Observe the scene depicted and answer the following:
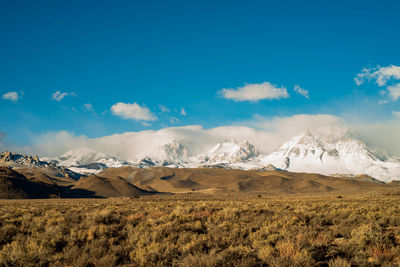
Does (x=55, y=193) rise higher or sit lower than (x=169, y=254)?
lower

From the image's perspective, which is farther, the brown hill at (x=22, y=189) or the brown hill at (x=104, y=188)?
the brown hill at (x=104, y=188)

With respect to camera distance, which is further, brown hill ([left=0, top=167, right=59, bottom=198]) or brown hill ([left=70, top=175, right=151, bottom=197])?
brown hill ([left=70, top=175, right=151, bottom=197])

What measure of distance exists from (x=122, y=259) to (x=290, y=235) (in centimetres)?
661

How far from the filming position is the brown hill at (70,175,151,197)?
142 metres

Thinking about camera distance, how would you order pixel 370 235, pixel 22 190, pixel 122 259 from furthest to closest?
pixel 22 190
pixel 370 235
pixel 122 259

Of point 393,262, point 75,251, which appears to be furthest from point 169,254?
point 393,262

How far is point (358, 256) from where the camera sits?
9109mm

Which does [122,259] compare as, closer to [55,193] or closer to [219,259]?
[219,259]

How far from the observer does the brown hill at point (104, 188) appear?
142125 millimetres

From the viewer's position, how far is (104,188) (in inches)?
6073

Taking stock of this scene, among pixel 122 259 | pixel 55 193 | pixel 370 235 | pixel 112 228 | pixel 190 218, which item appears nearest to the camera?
pixel 122 259

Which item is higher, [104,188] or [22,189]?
[22,189]

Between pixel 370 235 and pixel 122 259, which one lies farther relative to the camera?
pixel 370 235

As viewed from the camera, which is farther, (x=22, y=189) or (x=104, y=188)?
(x=104, y=188)
